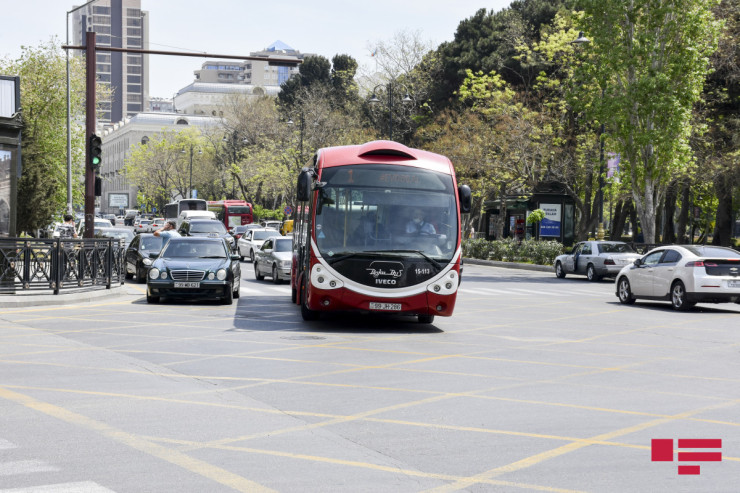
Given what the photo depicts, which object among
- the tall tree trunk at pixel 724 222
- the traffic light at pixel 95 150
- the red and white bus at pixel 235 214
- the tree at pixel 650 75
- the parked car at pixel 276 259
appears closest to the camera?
the traffic light at pixel 95 150

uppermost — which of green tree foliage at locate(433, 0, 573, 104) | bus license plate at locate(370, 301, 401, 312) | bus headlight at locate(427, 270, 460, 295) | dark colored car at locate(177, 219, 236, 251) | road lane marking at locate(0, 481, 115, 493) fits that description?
green tree foliage at locate(433, 0, 573, 104)

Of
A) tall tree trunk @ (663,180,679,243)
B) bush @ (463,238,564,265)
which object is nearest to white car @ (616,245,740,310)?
bush @ (463,238,564,265)

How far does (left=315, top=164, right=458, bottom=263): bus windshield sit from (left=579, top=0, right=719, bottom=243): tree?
65.2 feet

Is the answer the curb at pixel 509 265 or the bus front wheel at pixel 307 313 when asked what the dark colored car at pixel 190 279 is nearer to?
the bus front wheel at pixel 307 313

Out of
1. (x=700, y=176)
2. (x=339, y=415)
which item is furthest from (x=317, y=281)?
(x=700, y=176)

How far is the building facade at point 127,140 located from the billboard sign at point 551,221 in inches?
3823

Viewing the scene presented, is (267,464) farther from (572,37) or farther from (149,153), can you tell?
(149,153)

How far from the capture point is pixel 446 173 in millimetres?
16484

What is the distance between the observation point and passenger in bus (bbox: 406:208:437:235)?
1592cm

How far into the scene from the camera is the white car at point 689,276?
20484 millimetres

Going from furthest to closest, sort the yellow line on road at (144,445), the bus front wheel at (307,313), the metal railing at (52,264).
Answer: the metal railing at (52,264)
the bus front wheel at (307,313)
the yellow line on road at (144,445)

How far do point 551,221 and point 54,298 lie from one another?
122 feet

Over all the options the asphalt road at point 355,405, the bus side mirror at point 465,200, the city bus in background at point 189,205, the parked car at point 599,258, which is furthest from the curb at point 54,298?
the city bus in background at point 189,205

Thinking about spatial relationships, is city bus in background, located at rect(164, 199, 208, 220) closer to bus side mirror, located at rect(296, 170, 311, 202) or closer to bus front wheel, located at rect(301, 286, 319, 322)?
bus front wheel, located at rect(301, 286, 319, 322)
